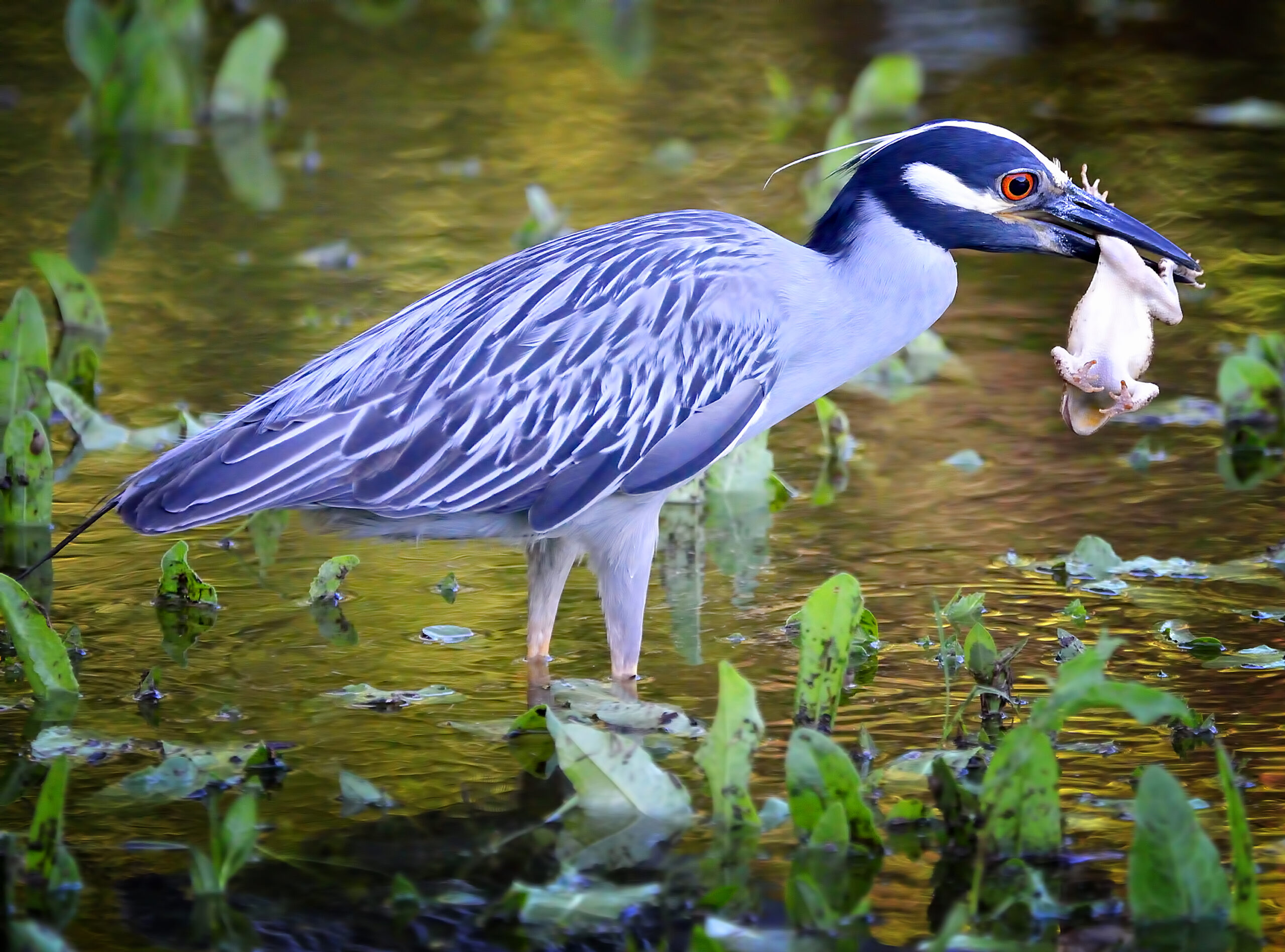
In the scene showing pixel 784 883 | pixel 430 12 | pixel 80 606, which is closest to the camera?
pixel 784 883

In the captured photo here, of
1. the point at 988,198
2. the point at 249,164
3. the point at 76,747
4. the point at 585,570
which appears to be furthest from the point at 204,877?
the point at 249,164

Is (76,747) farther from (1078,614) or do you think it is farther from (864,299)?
(1078,614)

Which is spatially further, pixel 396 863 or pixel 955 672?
pixel 955 672

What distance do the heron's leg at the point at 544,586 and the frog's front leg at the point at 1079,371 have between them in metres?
1.46

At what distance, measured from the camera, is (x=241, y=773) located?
474 centimetres

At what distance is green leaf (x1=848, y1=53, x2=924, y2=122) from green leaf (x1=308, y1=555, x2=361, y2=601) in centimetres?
615

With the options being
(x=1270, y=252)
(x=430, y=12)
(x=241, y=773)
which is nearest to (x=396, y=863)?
(x=241, y=773)

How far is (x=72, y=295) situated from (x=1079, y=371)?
4.71 m

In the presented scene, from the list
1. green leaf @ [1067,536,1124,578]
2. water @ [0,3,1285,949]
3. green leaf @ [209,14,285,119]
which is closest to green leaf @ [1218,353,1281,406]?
water @ [0,3,1285,949]

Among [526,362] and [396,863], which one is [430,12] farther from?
[396,863]

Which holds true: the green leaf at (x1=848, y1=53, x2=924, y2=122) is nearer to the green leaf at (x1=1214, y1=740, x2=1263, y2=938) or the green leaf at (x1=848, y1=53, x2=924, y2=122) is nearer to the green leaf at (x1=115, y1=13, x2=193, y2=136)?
the green leaf at (x1=115, y1=13, x2=193, y2=136)

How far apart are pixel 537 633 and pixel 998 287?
463cm

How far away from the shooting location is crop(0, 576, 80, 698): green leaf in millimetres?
4762

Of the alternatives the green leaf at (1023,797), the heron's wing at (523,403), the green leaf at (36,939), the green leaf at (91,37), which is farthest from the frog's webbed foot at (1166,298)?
the green leaf at (91,37)
